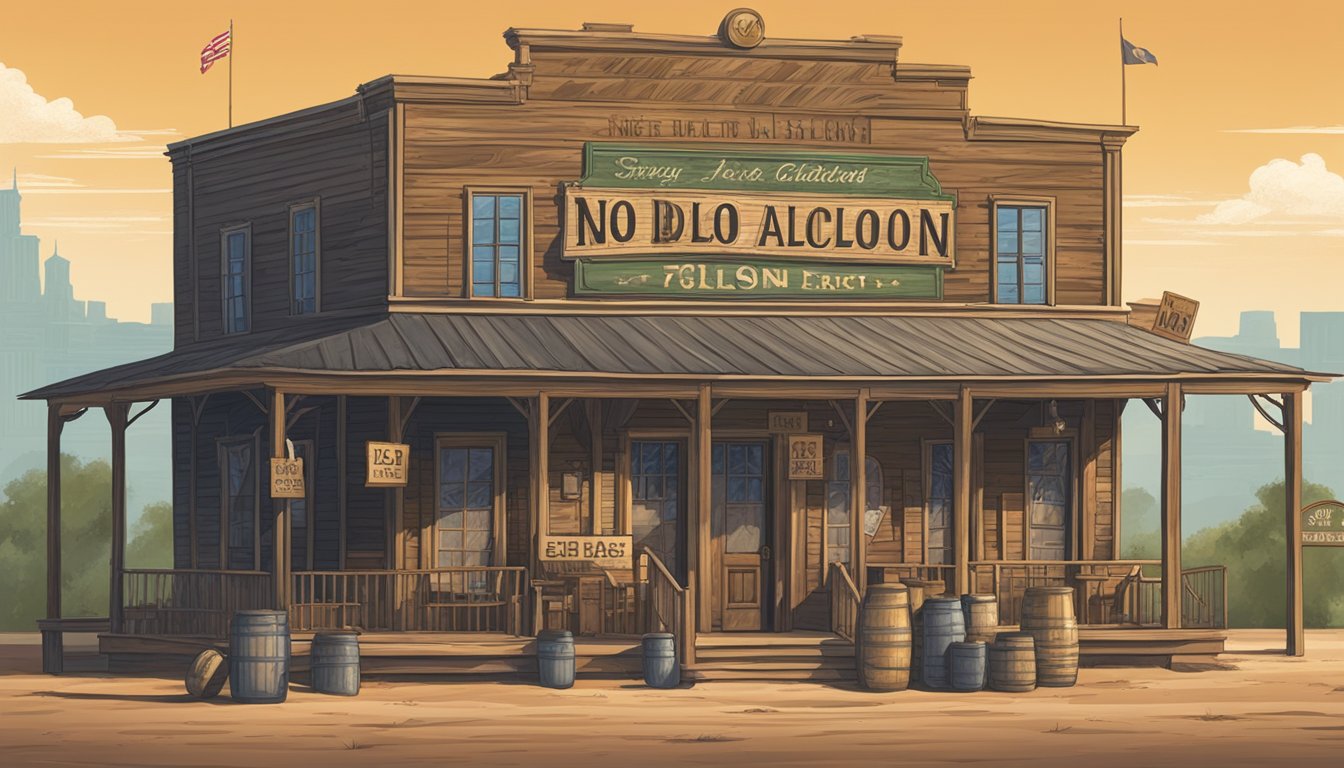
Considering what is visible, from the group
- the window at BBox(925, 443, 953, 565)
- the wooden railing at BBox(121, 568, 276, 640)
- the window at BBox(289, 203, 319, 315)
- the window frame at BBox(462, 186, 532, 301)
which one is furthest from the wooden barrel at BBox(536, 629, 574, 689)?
the window at BBox(289, 203, 319, 315)

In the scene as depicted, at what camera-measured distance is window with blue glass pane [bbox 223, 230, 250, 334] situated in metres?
29.2

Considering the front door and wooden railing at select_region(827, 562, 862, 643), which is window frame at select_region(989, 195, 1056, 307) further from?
wooden railing at select_region(827, 562, 862, 643)

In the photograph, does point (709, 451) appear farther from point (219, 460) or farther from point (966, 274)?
point (219, 460)

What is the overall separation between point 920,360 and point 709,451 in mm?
3042

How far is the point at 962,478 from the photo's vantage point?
24906 mm

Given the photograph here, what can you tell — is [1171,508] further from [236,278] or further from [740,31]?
[236,278]

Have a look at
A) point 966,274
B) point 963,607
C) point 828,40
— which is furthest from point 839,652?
point 828,40

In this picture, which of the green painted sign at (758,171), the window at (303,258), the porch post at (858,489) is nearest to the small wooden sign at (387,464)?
the window at (303,258)

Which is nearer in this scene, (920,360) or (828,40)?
(920,360)

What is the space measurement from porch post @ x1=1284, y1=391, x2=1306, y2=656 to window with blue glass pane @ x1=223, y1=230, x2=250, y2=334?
1431 centimetres

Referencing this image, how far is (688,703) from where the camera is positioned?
2167cm

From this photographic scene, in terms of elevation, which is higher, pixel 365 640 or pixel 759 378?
pixel 759 378

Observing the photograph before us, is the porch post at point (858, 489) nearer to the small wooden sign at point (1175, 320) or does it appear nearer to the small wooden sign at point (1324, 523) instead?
the small wooden sign at point (1175, 320)

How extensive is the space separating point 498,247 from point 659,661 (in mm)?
6633
